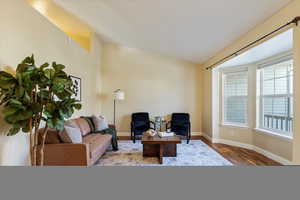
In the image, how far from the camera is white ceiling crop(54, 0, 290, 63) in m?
2.57

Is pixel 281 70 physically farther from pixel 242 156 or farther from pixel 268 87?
pixel 242 156

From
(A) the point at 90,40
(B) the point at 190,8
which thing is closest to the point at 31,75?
(B) the point at 190,8

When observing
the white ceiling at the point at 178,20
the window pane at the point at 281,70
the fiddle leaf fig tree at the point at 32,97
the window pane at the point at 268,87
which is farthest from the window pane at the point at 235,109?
the fiddle leaf fig tree at the point at 32,97

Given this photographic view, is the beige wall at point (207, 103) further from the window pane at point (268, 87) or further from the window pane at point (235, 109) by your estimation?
the window pane at point (268, 87)

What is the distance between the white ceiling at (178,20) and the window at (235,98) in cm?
91

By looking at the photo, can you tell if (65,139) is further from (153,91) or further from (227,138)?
(227,138)

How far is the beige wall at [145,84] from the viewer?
19.5 ft

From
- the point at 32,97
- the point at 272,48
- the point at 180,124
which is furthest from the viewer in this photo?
the point at 180,124

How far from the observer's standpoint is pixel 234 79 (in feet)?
15.9

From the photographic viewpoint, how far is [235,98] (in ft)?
15.8

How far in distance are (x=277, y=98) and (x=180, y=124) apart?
2.53 m

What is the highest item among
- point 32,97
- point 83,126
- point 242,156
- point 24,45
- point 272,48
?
point 272,48

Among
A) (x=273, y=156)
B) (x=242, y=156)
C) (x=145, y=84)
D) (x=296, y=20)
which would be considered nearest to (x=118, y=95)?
(x=145, y=84)

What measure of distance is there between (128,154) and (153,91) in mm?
2593
